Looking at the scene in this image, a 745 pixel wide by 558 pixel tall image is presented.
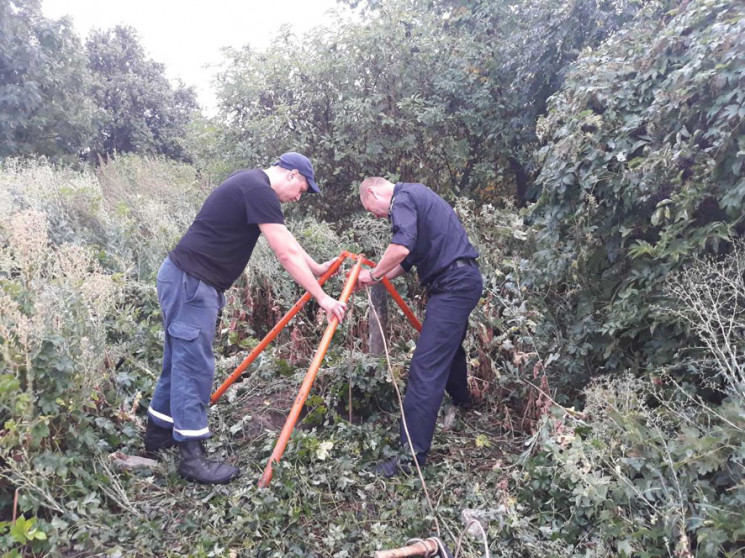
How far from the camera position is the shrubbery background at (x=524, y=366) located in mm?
2545

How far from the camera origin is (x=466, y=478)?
3.22 m

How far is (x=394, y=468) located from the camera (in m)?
3.21

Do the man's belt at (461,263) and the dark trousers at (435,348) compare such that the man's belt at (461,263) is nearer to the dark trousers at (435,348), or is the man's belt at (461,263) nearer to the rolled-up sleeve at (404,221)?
the dark trousers at (435,348)

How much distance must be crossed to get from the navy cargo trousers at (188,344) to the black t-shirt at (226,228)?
0.08 metres

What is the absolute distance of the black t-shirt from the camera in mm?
2986

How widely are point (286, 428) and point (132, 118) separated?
22026mm

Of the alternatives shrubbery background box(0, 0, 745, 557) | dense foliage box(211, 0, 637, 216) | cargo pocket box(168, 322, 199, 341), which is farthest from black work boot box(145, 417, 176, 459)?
dense foliage box(211, 0, 637, 216)

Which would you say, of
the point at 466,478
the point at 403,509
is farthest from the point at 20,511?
the point at 466,478

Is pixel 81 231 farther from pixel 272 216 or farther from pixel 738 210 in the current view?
pixel 738 210

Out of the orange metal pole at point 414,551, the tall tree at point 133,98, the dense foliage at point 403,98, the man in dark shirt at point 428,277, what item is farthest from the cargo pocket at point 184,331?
the tall tree at point 133,98

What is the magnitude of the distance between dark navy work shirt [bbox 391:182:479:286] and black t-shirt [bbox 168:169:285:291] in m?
0.80

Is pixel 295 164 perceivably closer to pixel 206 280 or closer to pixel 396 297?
pixel 206 280

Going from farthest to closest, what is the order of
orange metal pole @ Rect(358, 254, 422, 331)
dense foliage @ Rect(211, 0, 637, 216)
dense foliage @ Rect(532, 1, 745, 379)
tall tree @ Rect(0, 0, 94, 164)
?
tall tree @ Rect(0, 0, 94, 164)
dense foliage @ Rect(211, 0, 637, 216)
orange metal pole @ Rect(358, 254, 422, 331)
dense foliage @ Rect(532, 1, 745, 379)

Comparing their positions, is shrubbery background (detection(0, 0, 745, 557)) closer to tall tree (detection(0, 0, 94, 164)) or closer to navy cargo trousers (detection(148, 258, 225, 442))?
navy cargo trousers (detection(148, 258, 225, 442))
